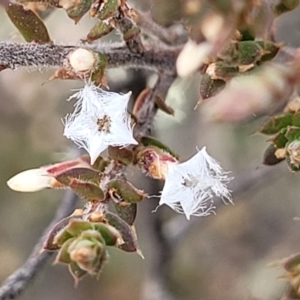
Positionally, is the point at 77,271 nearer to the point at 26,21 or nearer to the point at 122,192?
the point at 122,192

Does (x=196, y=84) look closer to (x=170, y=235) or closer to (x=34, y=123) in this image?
A: (x=170, y=235)

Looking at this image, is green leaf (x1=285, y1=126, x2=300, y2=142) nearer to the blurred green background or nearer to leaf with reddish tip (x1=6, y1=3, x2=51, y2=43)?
leaf with reddish tip (x1=6, y1=3, x2=51, y2=43)

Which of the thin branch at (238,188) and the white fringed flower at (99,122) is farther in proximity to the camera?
the thin branch at (238,188)

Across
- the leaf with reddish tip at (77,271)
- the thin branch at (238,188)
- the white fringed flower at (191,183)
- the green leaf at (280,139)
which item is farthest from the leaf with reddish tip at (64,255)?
the thin branch at (238,188)

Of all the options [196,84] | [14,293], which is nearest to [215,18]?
[14,293]

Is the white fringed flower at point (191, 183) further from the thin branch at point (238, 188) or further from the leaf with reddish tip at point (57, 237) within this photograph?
the thin branch at point (238, 188)

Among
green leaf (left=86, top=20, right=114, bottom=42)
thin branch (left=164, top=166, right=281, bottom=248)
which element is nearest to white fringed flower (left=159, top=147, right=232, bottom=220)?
green leaf (left=86, top=20, right=114, bottom=42)
